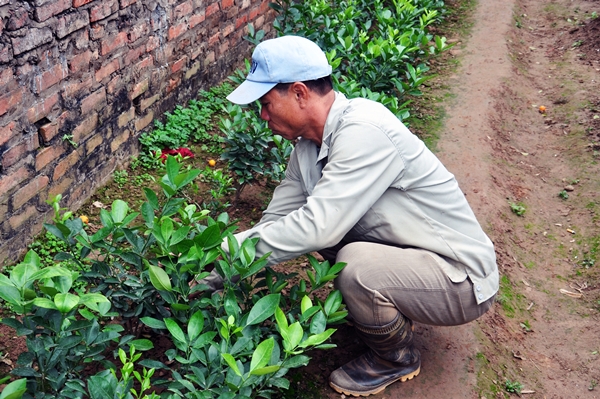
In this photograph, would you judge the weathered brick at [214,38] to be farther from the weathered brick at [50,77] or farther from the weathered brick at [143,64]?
the weathered brick at [50,77]

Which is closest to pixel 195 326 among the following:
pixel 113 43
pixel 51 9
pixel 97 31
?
pixel 51 9

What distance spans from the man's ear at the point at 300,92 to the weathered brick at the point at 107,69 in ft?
5.71

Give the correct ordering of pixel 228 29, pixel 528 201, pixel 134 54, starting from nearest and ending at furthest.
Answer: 1. pixel 134 54
2. pixel 528 201
3. pixel 228 29

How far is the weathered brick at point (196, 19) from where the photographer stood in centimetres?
494

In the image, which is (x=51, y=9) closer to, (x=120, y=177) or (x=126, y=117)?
(x=126, y=117)

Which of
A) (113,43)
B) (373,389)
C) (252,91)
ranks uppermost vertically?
(252,91)

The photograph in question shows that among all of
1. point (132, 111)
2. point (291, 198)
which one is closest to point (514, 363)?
point (291, 198)

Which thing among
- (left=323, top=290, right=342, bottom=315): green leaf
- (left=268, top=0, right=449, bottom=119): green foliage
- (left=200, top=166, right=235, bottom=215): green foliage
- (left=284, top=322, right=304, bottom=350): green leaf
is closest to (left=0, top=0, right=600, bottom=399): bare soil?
(left=200, top=166, right=235, bottom=215): green foliage

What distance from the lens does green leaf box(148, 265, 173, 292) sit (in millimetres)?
2197

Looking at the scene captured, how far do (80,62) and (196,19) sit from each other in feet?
4.98

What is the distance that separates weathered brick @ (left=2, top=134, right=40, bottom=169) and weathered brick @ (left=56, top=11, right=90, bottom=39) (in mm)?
555

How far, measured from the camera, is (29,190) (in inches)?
136

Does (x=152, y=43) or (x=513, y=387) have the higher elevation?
(x=152, y=43)

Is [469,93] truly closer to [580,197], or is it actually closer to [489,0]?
[580,197]
